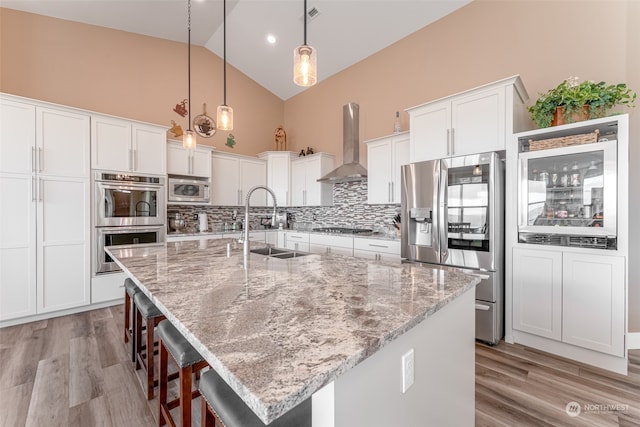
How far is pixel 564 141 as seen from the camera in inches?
89.8

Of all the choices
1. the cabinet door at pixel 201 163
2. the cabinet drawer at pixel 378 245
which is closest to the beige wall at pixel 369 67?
the cabinet door at pixel 201 163

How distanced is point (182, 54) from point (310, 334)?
5358 mm

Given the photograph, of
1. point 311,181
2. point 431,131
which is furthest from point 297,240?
point 431,131

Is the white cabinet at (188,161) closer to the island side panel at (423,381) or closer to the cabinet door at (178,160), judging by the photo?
the cabinet door at (178,160)

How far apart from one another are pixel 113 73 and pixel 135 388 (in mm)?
4146

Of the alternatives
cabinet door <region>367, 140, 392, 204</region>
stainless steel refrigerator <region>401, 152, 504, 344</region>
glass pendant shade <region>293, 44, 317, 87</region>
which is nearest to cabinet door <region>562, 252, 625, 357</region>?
stainless steel refrigerator <region>401, 152, 504, 344</region>

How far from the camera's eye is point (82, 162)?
3318mm

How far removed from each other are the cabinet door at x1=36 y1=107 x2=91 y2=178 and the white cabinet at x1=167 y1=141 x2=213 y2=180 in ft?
3.21

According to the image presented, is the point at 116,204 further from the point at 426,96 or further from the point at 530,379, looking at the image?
the point at 530,379

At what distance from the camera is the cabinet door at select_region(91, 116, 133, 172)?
3.41m

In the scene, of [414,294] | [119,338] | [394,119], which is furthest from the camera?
[394,119]

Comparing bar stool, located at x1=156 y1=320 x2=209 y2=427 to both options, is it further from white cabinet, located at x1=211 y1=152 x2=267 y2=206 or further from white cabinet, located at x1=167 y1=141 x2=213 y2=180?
white cabinet, located at x1=211 y1=152 x2=267 y2=206

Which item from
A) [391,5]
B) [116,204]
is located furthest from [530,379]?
[116,204]

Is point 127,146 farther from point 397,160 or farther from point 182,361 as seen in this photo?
point 397,160
